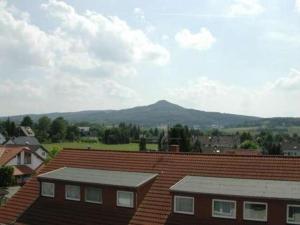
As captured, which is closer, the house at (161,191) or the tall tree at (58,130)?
the house at (161,191)

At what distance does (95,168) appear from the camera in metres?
27.0

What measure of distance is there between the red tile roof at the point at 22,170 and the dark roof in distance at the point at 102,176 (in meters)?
39.5

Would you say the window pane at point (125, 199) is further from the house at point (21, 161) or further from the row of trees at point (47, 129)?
the row of trees at point (47, 129)

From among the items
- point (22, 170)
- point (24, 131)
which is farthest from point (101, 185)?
point (24, 131)

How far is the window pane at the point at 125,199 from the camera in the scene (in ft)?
76.4

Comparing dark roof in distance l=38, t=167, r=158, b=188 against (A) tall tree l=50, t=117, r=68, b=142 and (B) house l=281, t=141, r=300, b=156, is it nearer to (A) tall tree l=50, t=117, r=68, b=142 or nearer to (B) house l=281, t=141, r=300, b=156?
(B) house l=281, t=141, r=300, b=156

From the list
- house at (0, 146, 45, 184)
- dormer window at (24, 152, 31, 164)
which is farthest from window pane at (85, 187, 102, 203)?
dormer window at (24, 152, 31, 164)

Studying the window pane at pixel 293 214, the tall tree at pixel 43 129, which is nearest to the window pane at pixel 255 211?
the window pane at pixel 293 214

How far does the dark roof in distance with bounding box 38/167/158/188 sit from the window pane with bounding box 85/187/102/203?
0.54 m

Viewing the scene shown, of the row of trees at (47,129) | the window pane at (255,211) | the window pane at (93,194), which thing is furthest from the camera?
the row of trees at (47,129)

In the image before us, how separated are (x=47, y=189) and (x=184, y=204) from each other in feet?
29.3

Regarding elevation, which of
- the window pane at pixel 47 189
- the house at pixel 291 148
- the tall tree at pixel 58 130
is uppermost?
the window pane at pixel 47 189

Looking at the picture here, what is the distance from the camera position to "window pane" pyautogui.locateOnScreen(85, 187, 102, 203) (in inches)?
956

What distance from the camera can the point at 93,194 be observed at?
24.6 metres
